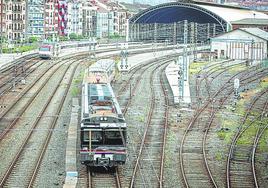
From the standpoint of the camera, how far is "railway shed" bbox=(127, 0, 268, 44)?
281 feet

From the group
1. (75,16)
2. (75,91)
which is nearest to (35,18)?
(75,16)

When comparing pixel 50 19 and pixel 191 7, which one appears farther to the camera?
pixel 50 19

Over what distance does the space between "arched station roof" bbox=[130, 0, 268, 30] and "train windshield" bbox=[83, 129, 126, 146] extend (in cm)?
6430

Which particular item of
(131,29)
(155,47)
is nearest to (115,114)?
(155,47)

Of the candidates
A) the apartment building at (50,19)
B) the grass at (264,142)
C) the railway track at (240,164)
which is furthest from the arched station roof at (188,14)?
the railway track at (240,164)

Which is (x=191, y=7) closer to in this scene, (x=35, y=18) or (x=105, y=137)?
(x=35, y=18)

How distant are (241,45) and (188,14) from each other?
2682 centimetres

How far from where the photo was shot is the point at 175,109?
3328 cm

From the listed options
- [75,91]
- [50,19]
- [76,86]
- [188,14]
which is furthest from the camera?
[50,19]

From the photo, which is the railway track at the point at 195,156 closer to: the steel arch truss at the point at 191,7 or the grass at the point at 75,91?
the grass at the point at 75,91

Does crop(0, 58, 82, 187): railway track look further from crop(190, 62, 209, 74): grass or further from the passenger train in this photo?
the passenger train

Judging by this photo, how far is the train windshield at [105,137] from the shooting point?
1941 cm

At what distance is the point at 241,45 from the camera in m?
69.2

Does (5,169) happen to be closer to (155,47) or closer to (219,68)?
(219,68)
